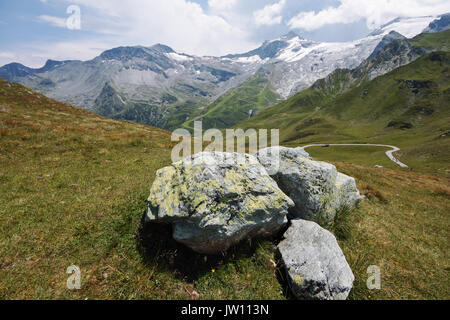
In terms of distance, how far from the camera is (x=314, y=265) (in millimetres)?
8297

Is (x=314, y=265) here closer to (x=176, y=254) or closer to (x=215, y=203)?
(x=215, y=203)

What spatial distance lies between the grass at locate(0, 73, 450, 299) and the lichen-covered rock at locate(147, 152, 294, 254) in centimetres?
105

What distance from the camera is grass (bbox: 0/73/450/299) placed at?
24.4 ft

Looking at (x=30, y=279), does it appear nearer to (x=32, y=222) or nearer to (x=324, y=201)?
(x=32, y=222)

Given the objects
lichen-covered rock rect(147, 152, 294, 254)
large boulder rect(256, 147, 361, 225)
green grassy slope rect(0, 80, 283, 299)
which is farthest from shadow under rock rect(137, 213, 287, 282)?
large boulder rect(256, 147, 361, 225)

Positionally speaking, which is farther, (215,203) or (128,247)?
(128,247)

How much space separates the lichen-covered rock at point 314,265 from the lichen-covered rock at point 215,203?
117 centimetres

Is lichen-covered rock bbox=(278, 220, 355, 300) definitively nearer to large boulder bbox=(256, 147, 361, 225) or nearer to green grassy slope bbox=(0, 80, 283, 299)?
green grassy slope bbox=(0, 80, 283, 299)

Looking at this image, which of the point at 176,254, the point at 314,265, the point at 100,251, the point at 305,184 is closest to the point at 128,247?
the point at 100,251

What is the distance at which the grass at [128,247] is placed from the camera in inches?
292

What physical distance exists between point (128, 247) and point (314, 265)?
26.5ft

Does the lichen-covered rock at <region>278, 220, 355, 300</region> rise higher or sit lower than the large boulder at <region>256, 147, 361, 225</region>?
lower

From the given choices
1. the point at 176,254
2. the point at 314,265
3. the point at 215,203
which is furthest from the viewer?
the point at 176,254
